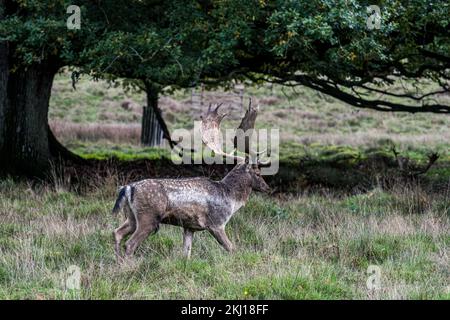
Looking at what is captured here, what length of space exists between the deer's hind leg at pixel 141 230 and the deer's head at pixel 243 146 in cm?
157

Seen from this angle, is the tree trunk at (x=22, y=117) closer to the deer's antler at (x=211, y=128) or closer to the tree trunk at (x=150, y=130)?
the deer's antler at (x=211, y=128)

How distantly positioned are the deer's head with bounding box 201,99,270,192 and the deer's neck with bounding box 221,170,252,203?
0.08 ft

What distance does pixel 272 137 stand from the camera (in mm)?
28719

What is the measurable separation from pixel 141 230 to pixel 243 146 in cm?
221

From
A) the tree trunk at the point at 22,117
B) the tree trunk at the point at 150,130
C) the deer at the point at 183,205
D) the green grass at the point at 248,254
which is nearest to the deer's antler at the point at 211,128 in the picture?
the deer at the point at 183,205

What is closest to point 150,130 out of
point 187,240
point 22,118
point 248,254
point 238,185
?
point 22,118

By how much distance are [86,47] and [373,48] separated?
493 centimetres

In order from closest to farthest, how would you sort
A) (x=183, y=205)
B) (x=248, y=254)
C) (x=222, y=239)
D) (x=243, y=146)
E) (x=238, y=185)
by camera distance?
(x=248, y=254) < (x=183, y=205) < (x=222, y=239) < (x=238, y=185) < (x=243, y=146)

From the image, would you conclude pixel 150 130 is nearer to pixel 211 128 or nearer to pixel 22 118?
pixel 22 118

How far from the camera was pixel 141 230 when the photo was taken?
309 inches

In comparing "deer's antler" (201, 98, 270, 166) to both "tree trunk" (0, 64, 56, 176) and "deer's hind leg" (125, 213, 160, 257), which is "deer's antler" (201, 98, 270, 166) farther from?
"tree trunk" (0, 64, 56, 176)
